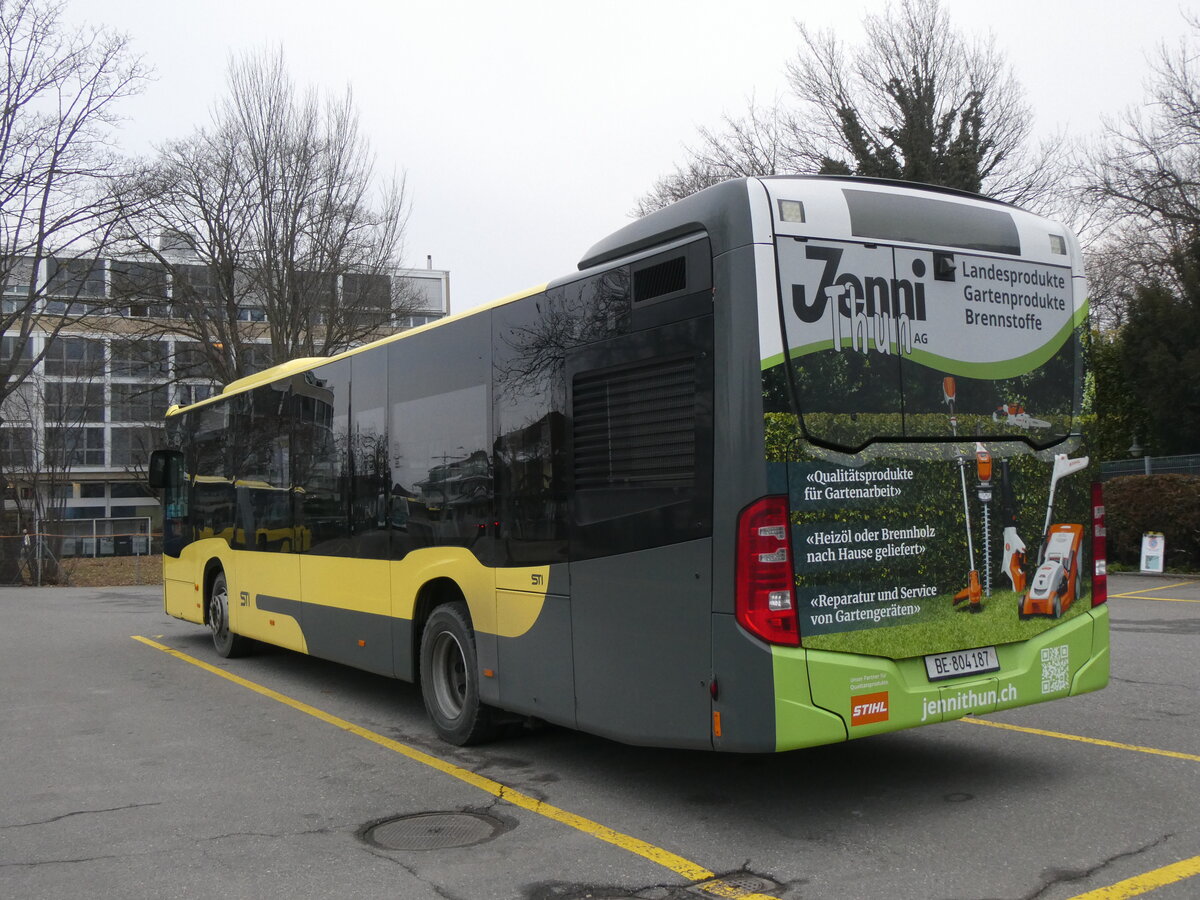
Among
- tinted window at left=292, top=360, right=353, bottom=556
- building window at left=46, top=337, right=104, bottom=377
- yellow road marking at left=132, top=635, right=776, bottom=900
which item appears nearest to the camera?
yellow road marking at left=132, top=635, right=776, bottom=900

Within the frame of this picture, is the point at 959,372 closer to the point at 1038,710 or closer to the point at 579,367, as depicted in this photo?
the point at 579,367

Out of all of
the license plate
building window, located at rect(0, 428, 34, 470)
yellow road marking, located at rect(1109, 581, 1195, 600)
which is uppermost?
building window, located at rect(0, 428, 34, 470)

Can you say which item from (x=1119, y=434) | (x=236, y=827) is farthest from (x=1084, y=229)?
(x=236, y=827)

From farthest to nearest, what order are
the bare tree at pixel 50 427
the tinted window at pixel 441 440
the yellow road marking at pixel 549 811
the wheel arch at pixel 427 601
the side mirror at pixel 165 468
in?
the bare tree at pixel 50 427, the side mirror at pixel 165 468, the wheel arch at pixel 427 601, the tinted window at pixel 441 440, the yellow road marking at pixel 549 811

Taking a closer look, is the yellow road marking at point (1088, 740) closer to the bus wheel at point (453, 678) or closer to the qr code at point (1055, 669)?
the qr code at point (1055, 669)

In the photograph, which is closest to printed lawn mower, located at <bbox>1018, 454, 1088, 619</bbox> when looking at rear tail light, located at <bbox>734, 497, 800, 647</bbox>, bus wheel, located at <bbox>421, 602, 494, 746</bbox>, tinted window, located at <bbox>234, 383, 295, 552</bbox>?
rear tail light, located at <bbox>734, 497, 800, 647</bbox>

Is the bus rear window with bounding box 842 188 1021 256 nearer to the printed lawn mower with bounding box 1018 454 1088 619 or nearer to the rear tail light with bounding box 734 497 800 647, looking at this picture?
the printed lawn mower with bounding box 1018 454 1088 619

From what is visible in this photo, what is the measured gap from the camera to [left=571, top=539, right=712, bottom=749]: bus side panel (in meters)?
5.08

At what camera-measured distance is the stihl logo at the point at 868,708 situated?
16.4 ft

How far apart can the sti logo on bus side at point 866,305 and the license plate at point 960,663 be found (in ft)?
5.04

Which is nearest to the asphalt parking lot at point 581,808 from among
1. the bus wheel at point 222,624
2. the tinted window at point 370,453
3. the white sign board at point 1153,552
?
the tinted window at point 370,453

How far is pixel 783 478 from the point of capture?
16.0 feet

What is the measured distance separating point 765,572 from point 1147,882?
76.5 inches

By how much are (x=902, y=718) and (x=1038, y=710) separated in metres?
3.21
